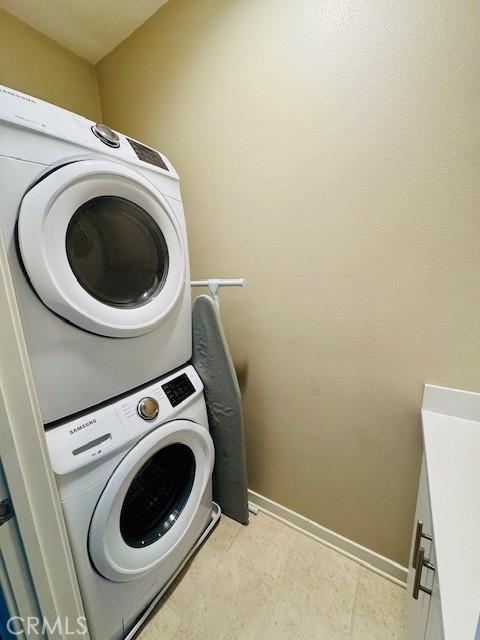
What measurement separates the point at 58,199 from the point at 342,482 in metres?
1.45

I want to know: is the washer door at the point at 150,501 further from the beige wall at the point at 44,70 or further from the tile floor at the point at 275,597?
the beige wall at the point at 44,70

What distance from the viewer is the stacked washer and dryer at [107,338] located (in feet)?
2.13

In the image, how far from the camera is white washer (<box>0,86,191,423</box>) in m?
0.63

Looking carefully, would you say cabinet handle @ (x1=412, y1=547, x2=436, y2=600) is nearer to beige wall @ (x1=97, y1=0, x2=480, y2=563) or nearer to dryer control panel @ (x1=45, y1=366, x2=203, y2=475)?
beige wall @ (x1=97, y1=0, x2=480, y2=563)

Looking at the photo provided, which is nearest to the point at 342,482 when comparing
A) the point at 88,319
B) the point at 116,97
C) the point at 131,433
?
the point at 131,433

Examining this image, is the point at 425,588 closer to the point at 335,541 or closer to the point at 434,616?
the point at 434,616

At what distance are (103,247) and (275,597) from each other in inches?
58.1

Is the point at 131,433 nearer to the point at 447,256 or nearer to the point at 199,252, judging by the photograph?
the point at 199,252

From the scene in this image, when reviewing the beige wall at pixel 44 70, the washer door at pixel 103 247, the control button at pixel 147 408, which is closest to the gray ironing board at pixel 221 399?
the washer door at pixel 103 247

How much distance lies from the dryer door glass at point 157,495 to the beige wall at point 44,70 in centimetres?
181

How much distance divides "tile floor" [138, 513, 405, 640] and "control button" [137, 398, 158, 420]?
81 cm

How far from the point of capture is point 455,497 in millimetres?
588

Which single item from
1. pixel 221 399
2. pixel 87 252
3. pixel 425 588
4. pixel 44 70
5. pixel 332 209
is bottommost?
pixel 425 588

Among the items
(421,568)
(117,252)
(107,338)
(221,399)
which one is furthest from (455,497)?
(117,252)
